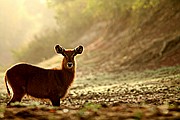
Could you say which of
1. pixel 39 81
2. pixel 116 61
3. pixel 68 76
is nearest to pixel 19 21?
pixel 116 61

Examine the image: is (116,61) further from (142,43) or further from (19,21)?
(19,21)

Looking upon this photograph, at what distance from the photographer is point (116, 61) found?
104ft

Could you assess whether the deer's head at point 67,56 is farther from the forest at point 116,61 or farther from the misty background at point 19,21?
the misty background at point 19,21

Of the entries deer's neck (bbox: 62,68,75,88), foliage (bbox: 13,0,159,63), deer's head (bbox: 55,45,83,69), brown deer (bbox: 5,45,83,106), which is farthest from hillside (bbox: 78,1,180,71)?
Result: brown deer (bbox: 5,45,83,106)

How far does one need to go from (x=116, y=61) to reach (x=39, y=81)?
22.2 meters

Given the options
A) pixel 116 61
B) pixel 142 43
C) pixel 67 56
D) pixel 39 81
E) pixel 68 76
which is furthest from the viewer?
pixel 142 43

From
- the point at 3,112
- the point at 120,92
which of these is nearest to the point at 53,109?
the point at 3,112

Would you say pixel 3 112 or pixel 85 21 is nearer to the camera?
pixel 3 112

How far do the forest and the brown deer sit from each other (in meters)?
0.36

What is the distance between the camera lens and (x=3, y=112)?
701cm

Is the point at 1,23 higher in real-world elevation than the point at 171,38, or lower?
higher

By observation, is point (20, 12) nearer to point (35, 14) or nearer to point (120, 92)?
point (35, 14)

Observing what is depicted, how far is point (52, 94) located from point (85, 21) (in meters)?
46.3

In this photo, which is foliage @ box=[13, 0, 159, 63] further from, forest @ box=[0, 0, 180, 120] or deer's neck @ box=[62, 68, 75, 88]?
deer's neck @ box=[62, 68, 75, 88]
